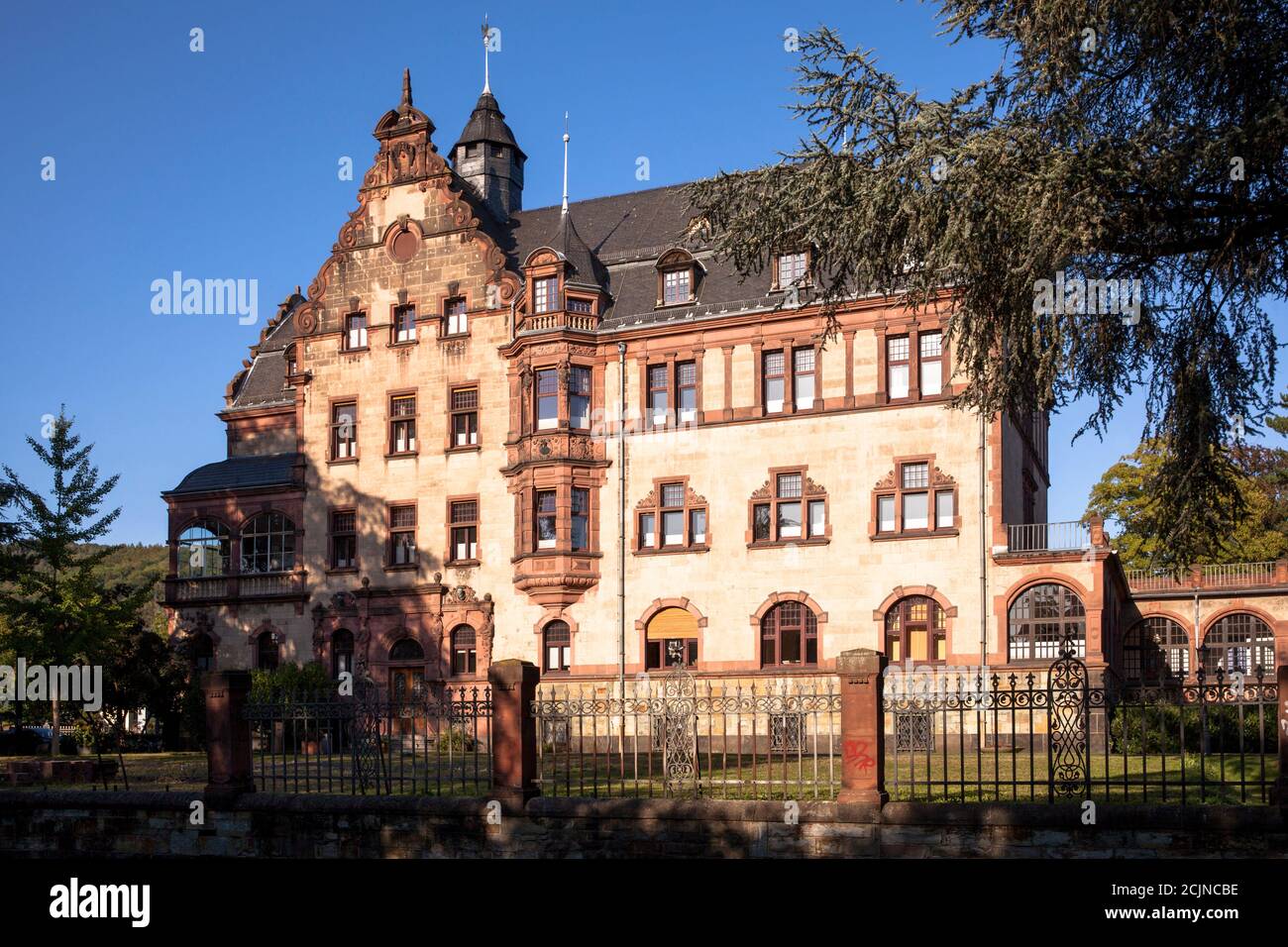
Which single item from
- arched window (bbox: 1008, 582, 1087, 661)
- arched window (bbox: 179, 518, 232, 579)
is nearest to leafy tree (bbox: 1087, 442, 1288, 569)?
arched window (bbox: 1008, 582, 1087, 661)

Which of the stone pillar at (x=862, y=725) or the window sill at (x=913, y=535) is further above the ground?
the window sill at (x=913, y=535)

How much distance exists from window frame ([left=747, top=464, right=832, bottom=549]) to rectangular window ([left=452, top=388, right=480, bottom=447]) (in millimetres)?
8478

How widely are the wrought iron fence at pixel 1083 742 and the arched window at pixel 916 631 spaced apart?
3.05ft

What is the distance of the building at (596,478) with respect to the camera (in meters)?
34.5

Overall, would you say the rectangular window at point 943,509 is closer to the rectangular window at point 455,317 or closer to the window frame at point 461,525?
the window frame at point 461,525

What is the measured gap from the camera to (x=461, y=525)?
3938 cm

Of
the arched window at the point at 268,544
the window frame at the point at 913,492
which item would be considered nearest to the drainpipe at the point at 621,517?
the window frame at the point at 913,492

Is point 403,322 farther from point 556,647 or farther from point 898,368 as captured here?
point 898,368

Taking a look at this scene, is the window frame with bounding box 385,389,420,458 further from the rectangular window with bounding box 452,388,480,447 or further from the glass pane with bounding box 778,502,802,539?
the glass pane with bounding box 778,502,802,539

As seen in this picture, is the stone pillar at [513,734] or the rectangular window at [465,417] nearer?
the stone pillar at [513,734]
